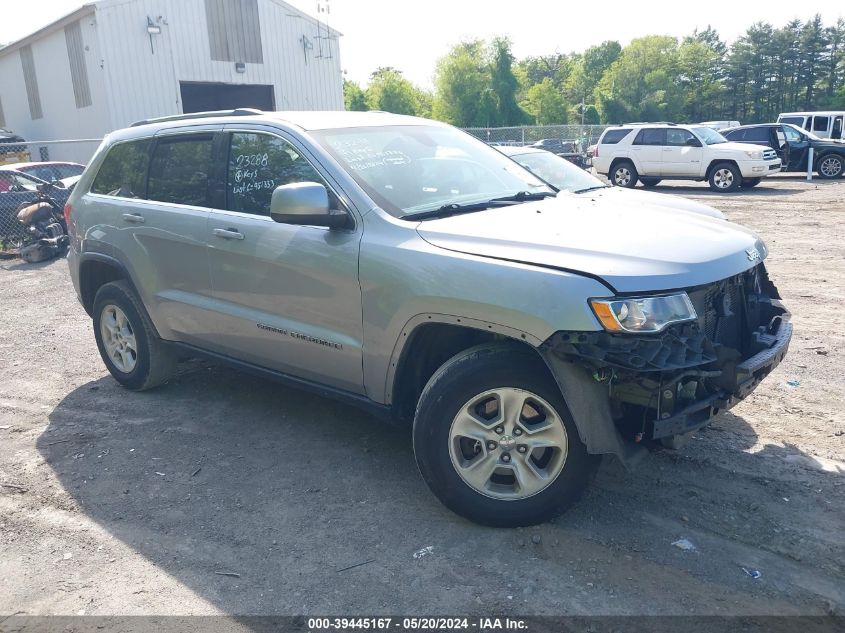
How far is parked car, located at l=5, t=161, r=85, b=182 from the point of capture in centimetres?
1445

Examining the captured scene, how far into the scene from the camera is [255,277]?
167 inches

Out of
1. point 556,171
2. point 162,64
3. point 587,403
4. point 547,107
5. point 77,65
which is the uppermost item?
point 77,65

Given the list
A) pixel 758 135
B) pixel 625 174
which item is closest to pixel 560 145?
pixel 758 135

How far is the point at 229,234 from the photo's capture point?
4.33 metres

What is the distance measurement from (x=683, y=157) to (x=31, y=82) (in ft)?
78.2

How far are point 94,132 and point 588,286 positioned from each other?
2429 cm

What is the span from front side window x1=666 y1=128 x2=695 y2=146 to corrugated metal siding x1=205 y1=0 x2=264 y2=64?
46.4 ft

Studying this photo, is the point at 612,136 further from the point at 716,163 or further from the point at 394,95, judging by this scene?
the point at 394,95

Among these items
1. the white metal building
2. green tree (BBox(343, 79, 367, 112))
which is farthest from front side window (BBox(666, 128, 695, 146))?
green tree (BBox(343, 79, 367, 112))

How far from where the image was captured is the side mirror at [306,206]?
3.63 metres

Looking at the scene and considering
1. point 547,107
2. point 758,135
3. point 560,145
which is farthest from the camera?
point 547,107

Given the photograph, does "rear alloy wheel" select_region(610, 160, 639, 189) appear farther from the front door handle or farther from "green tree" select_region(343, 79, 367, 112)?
"green tree" select_region(343, 79, 367, 112)

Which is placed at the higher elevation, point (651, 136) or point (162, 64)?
point (162, 64)

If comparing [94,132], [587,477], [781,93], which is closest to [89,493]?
[587,477]
